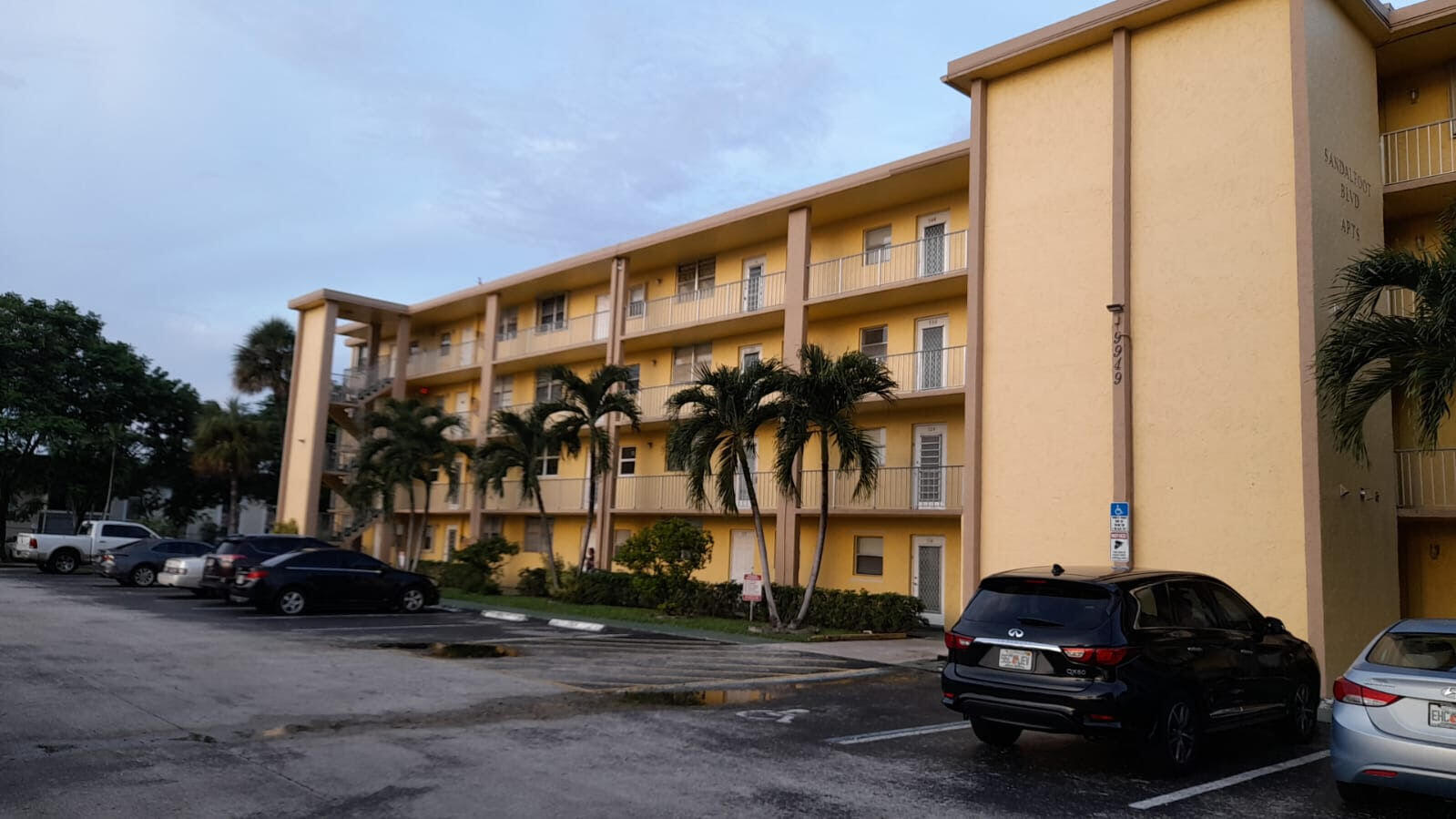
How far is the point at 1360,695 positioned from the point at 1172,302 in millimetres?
9992

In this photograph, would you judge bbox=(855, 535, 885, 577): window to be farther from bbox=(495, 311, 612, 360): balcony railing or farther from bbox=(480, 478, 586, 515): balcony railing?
bbox=(495, 311, 612, 360): balcony railing

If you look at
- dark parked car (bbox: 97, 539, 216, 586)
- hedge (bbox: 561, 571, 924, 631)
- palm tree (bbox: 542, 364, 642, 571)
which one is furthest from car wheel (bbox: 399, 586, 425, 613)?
dark parked car (bbox: 97, 539, 216, 586)

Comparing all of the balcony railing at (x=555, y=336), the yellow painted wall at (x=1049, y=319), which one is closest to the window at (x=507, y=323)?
the balcony railing at (x=555, y=336)

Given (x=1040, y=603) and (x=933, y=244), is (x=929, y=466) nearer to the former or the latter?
(x=933, y=244)

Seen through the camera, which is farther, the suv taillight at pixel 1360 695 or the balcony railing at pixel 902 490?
the balcony railing at pixel 902 490

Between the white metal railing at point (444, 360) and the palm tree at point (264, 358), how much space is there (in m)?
8.73

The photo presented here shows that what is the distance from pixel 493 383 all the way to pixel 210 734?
27.3 metres

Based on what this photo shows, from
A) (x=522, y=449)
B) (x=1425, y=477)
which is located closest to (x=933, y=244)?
(x=1425, y=477)

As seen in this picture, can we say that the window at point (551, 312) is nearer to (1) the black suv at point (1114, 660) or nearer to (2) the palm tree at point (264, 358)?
(2) the palm tree at point (264, 358)

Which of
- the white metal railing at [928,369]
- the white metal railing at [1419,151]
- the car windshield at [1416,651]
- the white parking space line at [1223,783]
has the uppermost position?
the white metal railing at [1419,151]

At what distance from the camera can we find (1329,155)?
1502cm

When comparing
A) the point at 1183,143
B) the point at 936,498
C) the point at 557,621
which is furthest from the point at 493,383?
the point at 1183,143

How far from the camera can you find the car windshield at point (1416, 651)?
6.89 m

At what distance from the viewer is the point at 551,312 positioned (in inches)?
1373
